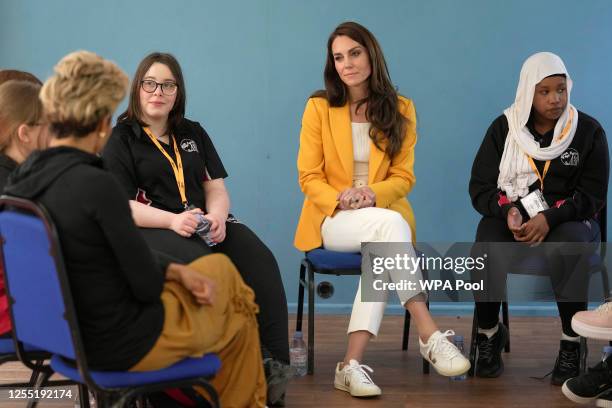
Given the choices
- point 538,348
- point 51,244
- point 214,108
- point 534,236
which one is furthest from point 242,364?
point 214,108

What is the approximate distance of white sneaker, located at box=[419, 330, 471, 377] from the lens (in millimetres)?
3336

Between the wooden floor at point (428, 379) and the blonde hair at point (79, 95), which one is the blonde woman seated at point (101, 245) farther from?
the wooden floor at point (428, 379)

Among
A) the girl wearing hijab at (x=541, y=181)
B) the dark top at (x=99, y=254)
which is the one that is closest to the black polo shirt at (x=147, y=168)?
the dark top at (x=99, y=254)

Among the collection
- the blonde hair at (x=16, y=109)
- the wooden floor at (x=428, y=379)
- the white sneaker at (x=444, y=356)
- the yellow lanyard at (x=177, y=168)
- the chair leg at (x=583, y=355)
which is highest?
the blonde hair at (x=16, y=109)

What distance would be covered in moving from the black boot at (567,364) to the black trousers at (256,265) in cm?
115

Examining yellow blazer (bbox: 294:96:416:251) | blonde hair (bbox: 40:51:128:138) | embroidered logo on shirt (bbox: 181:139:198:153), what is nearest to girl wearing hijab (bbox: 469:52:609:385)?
yellow blazer (bbox: 294:96:416:251)

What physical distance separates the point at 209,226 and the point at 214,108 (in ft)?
5.30

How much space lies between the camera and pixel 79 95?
227 centimetres

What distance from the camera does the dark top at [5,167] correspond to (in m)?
2.76

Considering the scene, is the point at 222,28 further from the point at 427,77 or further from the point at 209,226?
the point at 209,226

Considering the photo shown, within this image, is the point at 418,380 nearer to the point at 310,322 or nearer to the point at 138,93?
the point at 310,322

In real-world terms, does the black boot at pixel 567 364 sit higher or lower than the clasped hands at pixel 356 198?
lower

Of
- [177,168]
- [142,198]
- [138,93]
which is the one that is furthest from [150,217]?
[138,93]

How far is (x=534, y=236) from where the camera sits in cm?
380
